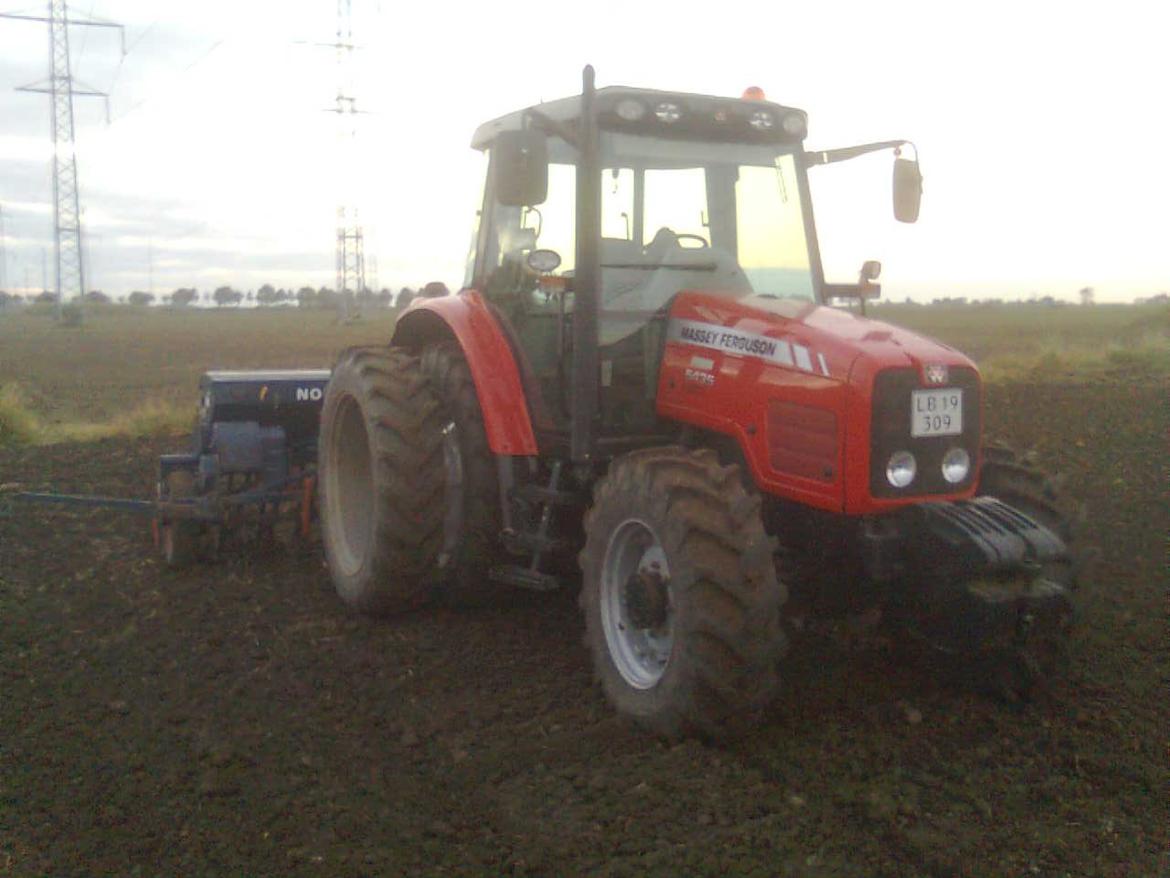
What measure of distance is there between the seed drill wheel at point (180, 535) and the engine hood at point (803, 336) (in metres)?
3.60

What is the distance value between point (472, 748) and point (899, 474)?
195 cm

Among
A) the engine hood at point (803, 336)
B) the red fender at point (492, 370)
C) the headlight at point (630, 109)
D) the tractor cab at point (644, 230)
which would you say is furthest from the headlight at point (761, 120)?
the red fender at point (492, 370)

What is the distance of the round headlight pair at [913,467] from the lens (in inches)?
181

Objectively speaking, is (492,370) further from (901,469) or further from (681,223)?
(901,469)

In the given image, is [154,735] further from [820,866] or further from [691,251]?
[691,251]

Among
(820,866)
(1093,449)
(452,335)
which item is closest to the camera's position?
(820,866)

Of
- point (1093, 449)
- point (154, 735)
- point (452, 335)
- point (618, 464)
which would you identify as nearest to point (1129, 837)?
point (618, 464)

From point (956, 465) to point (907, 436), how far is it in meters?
0.34

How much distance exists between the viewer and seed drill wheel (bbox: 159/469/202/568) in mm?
7359

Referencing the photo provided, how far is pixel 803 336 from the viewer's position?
4758 mm

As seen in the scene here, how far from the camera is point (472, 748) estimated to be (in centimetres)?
470

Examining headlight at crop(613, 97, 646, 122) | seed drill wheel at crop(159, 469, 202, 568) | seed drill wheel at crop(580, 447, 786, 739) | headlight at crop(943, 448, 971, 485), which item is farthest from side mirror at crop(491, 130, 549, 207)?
seed drill wheel at crop(159, 469, 202, 568)

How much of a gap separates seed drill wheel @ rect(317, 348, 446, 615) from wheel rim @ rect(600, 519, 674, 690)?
139cm

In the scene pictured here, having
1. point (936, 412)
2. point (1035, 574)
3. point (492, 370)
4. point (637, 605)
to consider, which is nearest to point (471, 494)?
point (492, 370)
